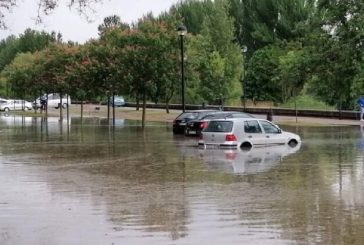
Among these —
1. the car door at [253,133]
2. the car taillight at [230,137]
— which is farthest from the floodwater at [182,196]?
the car taillight at [230,137]

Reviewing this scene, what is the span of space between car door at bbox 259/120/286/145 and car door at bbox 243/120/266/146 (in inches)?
10.9

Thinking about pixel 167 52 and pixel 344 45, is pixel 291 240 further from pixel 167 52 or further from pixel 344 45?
pixel 167 52

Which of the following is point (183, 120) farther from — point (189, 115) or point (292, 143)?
point (292, 143)

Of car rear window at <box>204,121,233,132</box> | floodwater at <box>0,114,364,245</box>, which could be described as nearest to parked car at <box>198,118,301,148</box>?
car rear window at <box>204,121,233,132</box>

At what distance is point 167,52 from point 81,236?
122 feet

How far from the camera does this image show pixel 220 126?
92.9 ft

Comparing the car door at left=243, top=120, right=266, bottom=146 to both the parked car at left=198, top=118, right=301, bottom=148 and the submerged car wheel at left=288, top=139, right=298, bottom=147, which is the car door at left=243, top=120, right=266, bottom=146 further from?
the submerged car wheel at left=288, top=139, right=298, bottom=147

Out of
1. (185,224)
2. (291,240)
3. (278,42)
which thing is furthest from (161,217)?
(278,42)

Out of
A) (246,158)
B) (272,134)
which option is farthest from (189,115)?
(246,158)

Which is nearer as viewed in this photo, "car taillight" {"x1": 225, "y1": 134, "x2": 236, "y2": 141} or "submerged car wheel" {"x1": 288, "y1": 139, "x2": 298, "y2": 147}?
"car taillight" {"x1": 225, "y1": 134, "x2": 236, "y2": 141}

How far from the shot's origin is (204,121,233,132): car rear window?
2806 centimetres

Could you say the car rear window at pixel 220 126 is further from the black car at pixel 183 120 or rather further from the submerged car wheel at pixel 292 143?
the black car at pixel 183 120

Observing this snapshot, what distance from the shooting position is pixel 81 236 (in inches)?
409

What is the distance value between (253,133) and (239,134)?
2.50 feet
